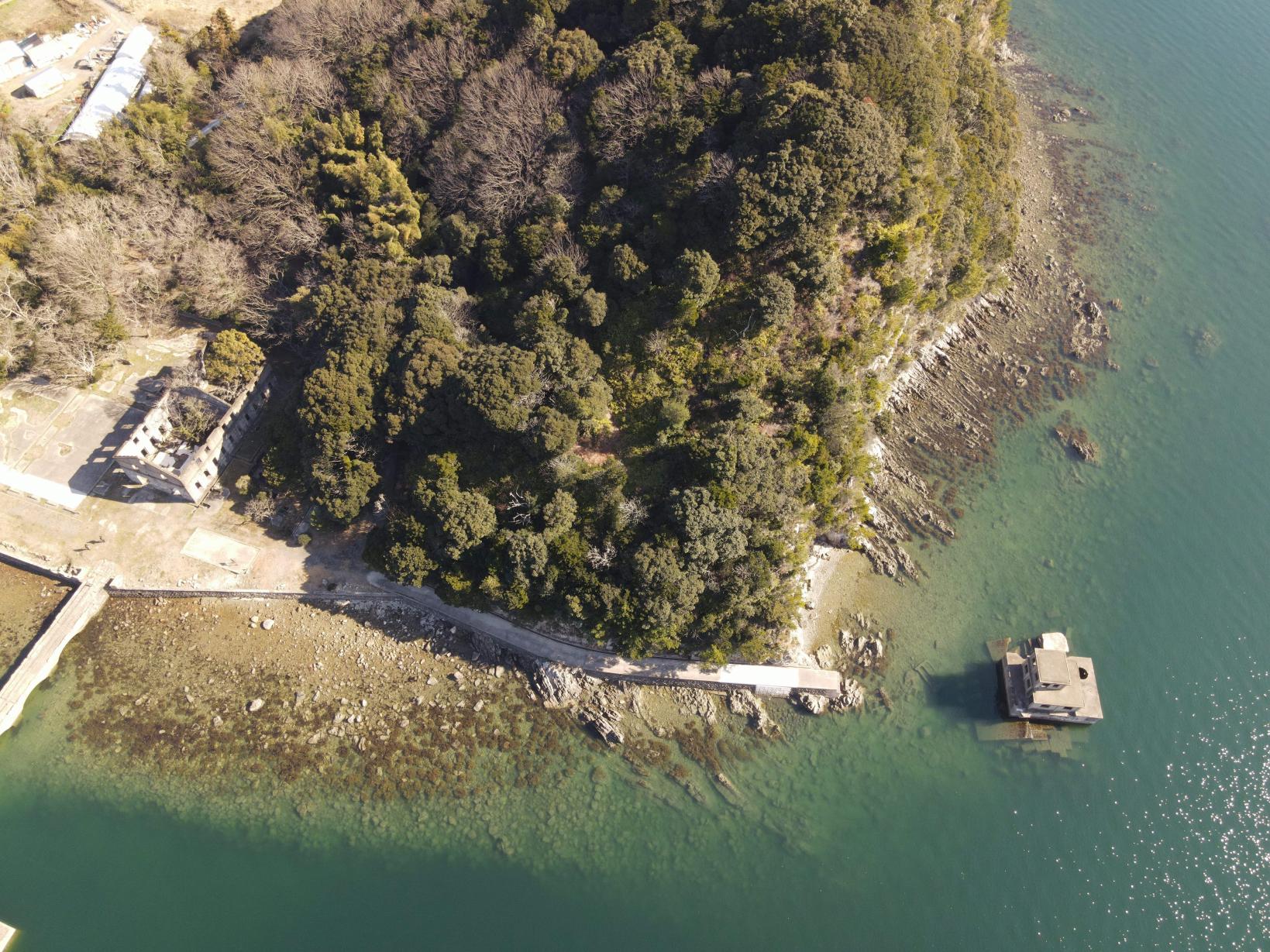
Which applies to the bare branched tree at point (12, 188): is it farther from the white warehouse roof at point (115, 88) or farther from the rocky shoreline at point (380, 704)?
the rocky shoreline at point (380, 704)

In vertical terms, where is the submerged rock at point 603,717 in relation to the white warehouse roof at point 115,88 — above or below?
below

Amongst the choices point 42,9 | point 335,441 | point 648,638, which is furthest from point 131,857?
point 42,9

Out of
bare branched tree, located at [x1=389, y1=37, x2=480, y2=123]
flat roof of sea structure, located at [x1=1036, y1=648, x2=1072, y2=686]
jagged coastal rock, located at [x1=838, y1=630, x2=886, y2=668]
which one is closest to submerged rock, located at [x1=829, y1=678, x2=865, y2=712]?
jagged coastal rock, located at [x1=838, y1=630, x2=886, y2=668]

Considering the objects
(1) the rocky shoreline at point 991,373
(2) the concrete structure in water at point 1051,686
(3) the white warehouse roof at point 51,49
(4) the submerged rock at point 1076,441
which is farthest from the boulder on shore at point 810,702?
(3) the white warehouse roof at point 51,49

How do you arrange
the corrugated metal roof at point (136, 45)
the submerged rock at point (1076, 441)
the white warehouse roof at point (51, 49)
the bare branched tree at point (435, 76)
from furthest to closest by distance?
the corrugated metal roof at point (136, 45) → the white warehouse roof at point (51, 49) → the bare branched tree at point (435, 76) → the submerged rock at point (1076, 441)

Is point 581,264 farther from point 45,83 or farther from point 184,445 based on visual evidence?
point 45,83

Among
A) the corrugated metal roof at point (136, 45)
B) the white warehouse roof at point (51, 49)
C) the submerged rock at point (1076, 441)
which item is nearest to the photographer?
the submerged rock at point (1076, 441)

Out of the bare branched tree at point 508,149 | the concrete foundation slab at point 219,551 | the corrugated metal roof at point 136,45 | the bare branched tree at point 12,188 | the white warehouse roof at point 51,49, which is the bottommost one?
the concrete foundation slab at point 219,551

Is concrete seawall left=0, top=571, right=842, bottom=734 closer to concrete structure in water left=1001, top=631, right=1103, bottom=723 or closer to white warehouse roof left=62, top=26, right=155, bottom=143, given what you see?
concrete structure in water left=1001, top=631, right=1103, bottom=723
